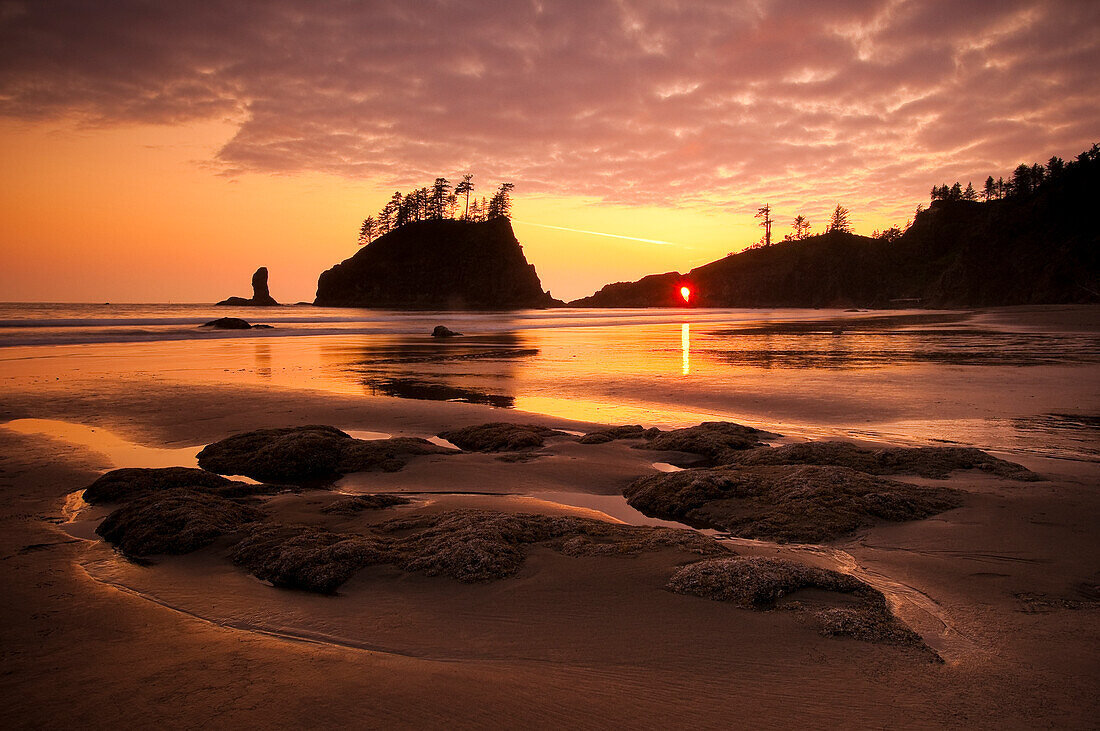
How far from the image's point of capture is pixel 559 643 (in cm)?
327

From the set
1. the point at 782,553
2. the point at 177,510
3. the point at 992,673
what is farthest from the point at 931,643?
the point at 177,510

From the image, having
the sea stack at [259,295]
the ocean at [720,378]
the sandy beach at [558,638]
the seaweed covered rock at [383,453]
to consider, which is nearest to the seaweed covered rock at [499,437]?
the seaweed covered rock at [383,453]

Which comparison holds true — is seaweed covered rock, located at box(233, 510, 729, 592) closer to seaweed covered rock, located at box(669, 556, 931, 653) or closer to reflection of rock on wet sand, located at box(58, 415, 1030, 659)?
reflection of rock on wet sand, located at box(58, 415, 1030, 659)

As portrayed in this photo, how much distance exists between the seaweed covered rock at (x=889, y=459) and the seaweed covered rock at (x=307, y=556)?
15.0ft

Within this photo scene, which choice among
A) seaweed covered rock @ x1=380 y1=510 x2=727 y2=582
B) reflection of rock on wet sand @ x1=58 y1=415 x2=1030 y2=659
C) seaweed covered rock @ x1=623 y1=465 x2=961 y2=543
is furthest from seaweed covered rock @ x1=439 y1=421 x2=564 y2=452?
seaweed covered rock @ x1=380 y1=510 x2=727 y2=582

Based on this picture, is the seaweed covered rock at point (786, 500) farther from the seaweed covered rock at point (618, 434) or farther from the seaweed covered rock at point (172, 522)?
the seaweed covered rock at point (172, 522)

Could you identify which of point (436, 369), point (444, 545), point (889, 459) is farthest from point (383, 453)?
point (436, 369)

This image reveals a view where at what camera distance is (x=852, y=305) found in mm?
120375

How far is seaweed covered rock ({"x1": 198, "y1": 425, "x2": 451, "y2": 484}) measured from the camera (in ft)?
23.5

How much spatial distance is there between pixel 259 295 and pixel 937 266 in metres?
152

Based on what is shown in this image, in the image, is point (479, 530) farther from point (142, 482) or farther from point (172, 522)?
point (142, 482)

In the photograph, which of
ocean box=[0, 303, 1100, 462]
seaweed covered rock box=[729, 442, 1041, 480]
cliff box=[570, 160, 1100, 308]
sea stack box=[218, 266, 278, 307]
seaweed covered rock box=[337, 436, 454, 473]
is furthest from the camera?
sea stack box=[218, 266, 278, 307]

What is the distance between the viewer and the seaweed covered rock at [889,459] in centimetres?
643

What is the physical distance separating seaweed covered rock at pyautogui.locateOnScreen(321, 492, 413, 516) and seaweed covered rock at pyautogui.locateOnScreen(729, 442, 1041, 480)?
4.10 meters
